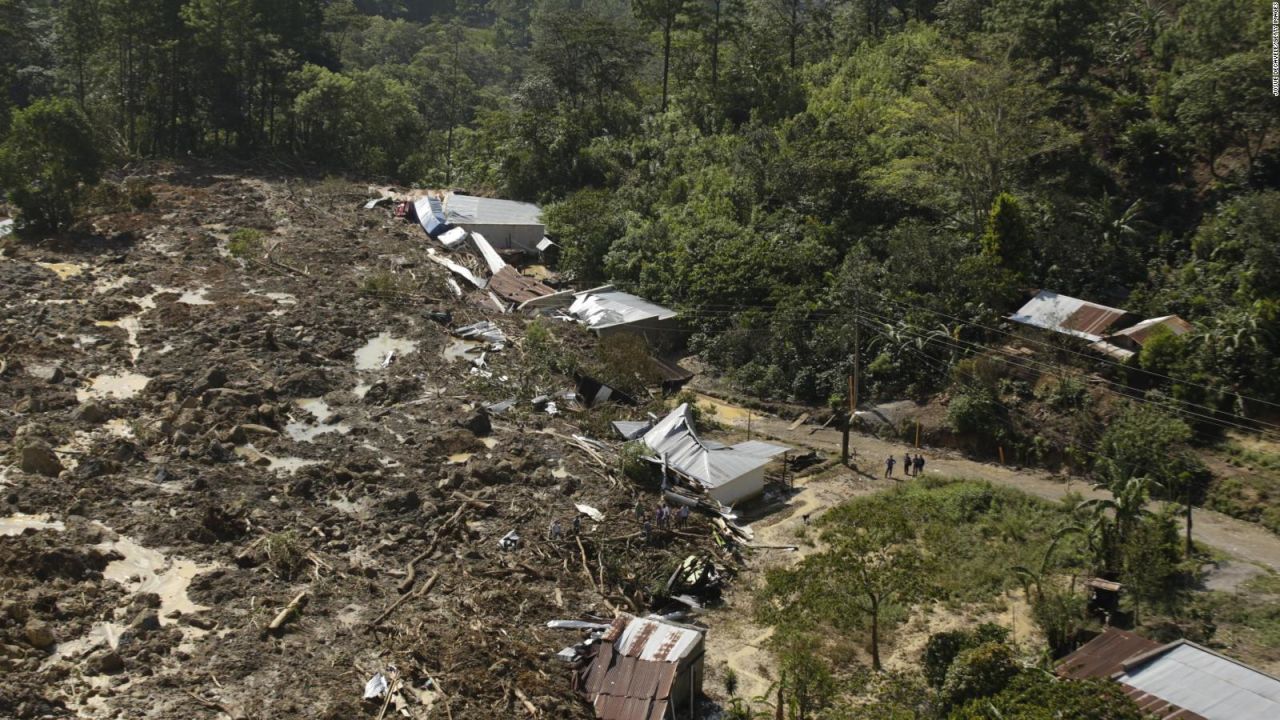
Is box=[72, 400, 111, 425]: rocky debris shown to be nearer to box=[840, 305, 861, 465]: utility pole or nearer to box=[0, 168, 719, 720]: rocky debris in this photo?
box=[0, 168, 719, 720]: rocky debris

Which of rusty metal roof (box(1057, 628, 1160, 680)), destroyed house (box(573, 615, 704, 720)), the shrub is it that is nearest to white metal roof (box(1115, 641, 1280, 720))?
rusty metal roof (box(1057, 628, 1160, 680))

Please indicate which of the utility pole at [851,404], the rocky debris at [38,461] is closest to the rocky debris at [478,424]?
the rocky debris at [38,461]

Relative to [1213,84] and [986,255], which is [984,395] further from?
[1213,84]

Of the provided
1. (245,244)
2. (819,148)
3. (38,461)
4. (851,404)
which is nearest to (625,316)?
(851,404)

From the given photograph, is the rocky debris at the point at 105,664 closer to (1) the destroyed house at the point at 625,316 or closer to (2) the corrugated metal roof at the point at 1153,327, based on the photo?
(1) the destroyed house at the point at 625,316

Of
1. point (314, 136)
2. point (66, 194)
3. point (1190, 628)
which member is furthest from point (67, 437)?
point (314, 136)
